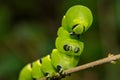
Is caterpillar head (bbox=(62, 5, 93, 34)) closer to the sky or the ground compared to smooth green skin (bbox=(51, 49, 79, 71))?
closer to the sky

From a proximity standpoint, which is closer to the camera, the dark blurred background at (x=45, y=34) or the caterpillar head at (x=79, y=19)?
the caterpillar head at (x=79, y=19)

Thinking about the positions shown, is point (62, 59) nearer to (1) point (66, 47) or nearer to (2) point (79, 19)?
(1) point (66, 47)

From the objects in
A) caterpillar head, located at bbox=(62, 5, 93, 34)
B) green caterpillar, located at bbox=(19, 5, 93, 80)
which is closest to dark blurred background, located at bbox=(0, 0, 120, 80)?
green caterpillar, located at bbox=(19, 5, 93, 80)

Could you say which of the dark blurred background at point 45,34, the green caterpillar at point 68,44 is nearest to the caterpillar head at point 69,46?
the green caterpillar at point 68,44

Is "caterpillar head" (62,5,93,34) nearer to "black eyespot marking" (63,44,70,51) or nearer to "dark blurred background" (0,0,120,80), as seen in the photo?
"black eyespot marking" (63,44,70,51)

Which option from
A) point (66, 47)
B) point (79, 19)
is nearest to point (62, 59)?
point (66, 47)

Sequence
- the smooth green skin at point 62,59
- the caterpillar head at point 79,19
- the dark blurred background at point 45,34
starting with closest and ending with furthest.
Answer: the caterpillar head at point 79,19 < the smooth green skin at point 62,59 < the dark blurred background at point 45,34

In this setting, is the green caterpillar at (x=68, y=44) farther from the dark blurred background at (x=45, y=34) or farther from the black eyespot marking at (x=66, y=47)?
the dark blurred background at (x=45, y=34)
